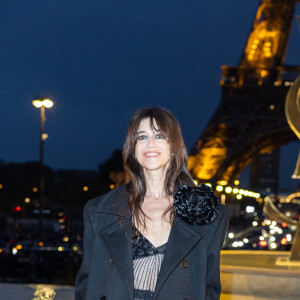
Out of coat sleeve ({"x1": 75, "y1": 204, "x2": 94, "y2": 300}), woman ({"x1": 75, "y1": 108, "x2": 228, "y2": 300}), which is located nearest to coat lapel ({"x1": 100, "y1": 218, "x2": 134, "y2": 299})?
woman ({"x1": 75, "y1": 108, "x2": 228, "y2": 300})

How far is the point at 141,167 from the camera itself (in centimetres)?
396

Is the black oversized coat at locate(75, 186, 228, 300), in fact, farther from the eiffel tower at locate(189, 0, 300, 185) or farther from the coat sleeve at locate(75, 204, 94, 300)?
the eiffel tower at locate(189, 0, 300, 185)

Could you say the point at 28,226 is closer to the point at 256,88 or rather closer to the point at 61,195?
the point at 61,195

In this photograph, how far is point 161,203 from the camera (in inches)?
152

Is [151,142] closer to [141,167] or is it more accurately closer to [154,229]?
[141,167]

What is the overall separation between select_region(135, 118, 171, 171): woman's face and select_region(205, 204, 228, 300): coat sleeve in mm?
440

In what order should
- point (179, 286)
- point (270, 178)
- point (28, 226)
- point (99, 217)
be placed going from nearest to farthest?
1. point (179, 286)
2. point (99, 217)
3. point (28, 226)
4. point (270, 178)

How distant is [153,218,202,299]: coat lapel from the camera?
11.3ft

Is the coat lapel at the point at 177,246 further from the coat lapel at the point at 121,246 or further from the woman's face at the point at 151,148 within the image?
the woman's face at the point at 151,148

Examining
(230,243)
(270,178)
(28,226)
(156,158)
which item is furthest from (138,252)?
(270,178)

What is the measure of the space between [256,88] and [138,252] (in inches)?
1206

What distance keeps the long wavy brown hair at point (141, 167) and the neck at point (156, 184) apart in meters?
0.02

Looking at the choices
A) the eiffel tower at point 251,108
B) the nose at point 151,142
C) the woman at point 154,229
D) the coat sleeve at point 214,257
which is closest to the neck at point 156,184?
the woman at point 154,229

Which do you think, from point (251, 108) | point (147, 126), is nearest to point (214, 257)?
point (147, 126)
